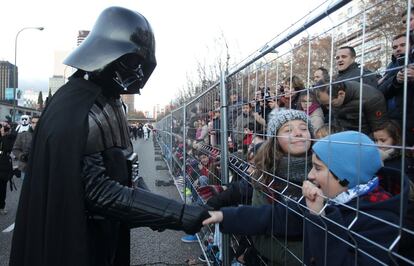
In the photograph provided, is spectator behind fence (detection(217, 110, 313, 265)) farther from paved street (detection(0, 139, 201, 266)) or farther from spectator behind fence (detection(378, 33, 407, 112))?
paved street (detection(0, 139, 201, 266))

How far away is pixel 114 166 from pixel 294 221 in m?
0.92

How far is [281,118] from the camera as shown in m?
1.90

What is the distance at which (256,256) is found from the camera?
2406 mm

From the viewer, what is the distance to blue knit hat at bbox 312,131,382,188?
1.35 meters

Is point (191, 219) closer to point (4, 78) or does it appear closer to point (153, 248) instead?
point (153, 248)

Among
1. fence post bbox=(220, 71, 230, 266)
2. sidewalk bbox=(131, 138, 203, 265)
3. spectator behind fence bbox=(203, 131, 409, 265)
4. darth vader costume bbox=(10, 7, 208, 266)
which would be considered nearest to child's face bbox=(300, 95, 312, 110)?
spectator behind fence bbox=(203, 131, 409, 265)

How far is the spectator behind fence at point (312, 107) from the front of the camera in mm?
1625

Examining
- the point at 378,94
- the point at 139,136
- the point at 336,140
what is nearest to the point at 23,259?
the point at 336,140

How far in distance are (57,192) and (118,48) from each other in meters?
0.73

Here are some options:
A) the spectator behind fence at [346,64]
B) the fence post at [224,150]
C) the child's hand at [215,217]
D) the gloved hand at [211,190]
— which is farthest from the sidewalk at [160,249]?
the spectator behind fence at [346,64]

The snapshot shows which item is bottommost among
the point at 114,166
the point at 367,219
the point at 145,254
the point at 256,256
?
the point at 145,254

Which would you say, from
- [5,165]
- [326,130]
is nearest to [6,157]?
[5,165]

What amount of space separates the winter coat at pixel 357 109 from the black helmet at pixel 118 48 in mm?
1025

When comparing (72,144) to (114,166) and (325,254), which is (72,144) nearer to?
(114,166)
